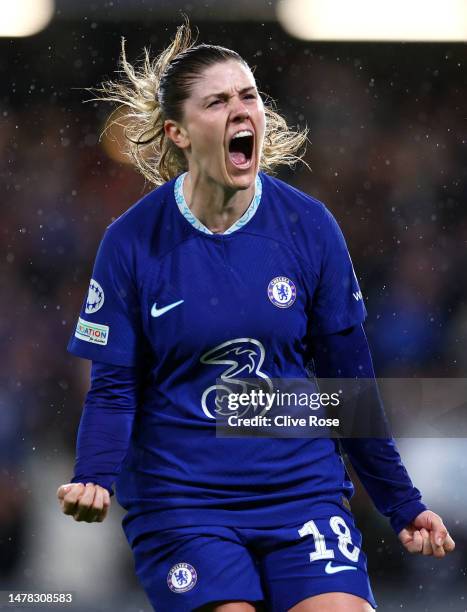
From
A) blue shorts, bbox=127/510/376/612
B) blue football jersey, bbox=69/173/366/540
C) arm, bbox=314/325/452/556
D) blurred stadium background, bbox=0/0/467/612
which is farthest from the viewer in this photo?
blurred stadium background, bbox=0/0/467/612

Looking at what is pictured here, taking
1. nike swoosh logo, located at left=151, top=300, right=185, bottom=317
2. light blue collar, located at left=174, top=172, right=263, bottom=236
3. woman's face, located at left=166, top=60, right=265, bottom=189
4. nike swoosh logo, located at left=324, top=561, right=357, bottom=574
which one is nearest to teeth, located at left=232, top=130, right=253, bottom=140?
woman's face, located at left=166, top=60, right=265, bottom=189

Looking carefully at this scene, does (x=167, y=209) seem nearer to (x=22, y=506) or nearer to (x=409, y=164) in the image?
(x=22, y=506)

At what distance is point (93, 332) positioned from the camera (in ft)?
7.32

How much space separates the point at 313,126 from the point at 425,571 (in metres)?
2.18

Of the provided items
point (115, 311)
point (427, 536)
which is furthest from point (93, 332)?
point (427, 536)

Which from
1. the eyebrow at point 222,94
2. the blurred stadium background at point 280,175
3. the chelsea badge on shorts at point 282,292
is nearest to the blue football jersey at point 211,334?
the chelsea badge on shorts at point 282,292

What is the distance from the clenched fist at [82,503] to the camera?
2.06 m

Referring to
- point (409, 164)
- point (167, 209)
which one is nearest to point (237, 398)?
point (167, 209)

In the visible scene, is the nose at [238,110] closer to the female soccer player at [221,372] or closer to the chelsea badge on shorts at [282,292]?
the female soccer player at [221,372]

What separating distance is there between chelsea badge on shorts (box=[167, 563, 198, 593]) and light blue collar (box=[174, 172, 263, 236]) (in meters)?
0.69

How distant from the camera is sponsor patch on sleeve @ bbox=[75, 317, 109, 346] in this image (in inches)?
87.0

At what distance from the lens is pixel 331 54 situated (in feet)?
17.2

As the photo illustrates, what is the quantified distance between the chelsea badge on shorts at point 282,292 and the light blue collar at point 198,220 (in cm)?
15

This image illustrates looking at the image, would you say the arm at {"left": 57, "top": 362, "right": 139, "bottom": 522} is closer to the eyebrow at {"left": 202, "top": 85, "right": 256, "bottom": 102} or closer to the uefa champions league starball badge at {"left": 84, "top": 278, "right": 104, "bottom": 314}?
the uefa champions league starball badge at {"left": 84, "top": 278, "right": 104, "bottom": 314}
